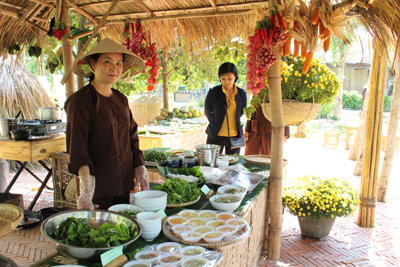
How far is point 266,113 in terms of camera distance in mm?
2805

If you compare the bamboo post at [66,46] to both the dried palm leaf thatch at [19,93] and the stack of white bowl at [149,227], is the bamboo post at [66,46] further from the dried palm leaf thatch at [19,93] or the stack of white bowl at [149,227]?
the dried palm leaf thatch at [19,93]

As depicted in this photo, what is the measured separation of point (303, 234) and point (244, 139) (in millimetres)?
1572

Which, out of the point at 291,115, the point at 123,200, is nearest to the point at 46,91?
the point at 123,200

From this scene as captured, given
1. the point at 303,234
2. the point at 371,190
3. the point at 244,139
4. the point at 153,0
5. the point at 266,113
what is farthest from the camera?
the point at 244,139

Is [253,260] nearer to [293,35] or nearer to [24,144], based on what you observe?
[293,35]

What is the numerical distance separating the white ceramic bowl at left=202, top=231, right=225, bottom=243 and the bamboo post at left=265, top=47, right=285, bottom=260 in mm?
1403

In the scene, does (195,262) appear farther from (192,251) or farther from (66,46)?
(66,46)

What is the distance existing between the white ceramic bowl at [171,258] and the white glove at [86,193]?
2.57 ft

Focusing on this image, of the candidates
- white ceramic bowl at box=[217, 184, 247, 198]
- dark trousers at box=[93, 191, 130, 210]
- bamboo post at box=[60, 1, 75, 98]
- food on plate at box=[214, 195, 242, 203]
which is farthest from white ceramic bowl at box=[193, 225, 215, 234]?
bamboo post at box=[60, 1, 75, 98]

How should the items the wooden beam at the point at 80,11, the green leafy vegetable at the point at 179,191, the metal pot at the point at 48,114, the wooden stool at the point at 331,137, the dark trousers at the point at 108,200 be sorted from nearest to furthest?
the green leafy vegetable at the point at 179,191 < the dark trousers at the point at 108,200 < the wooden beam at the point at 80,11 < the metal pot at the point at 48,114 < the wooden stool at the point at 331,137

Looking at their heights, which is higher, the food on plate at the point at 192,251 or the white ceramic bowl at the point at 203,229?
the white ceramic bowl at the point at 203,229

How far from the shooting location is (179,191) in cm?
201

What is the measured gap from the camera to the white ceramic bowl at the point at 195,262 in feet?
4.02

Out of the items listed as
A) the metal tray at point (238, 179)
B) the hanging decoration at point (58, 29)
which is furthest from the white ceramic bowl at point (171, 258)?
the hanging decoration at point (58, 29)
